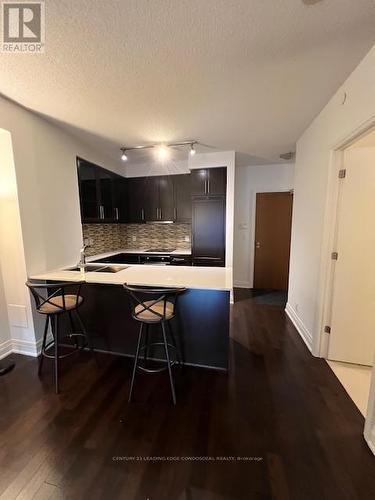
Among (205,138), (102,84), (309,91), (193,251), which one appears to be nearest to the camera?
(102,84)

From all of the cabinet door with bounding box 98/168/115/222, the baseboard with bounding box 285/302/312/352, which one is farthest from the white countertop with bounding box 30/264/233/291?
the cabinet door with bounding box 98/168/115/222

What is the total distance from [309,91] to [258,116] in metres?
0.55

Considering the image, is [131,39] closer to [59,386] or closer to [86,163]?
[86,163]

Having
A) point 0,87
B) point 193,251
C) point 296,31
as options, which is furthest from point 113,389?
point 296,31

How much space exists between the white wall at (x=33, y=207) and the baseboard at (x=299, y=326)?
310cm

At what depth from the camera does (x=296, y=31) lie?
1362 mm

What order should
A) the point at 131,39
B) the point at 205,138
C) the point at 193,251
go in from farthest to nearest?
the point at 193,251
the point at 205,138
the point at 131,39

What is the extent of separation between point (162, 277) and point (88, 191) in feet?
6.96

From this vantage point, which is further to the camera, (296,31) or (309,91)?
(309,91)

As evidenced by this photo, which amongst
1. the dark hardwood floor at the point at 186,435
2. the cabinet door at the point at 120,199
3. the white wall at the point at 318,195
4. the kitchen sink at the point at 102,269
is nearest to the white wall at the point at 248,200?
the white wall at the point at 318,195

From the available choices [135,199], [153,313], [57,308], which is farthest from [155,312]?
[135,199]

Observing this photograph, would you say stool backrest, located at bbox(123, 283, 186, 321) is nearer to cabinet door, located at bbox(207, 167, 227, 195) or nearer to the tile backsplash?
cabinet door, located at bbox(207, 167, 227, 195)

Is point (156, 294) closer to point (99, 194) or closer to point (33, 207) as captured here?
point (33, 207)

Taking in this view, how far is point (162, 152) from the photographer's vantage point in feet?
12.2
